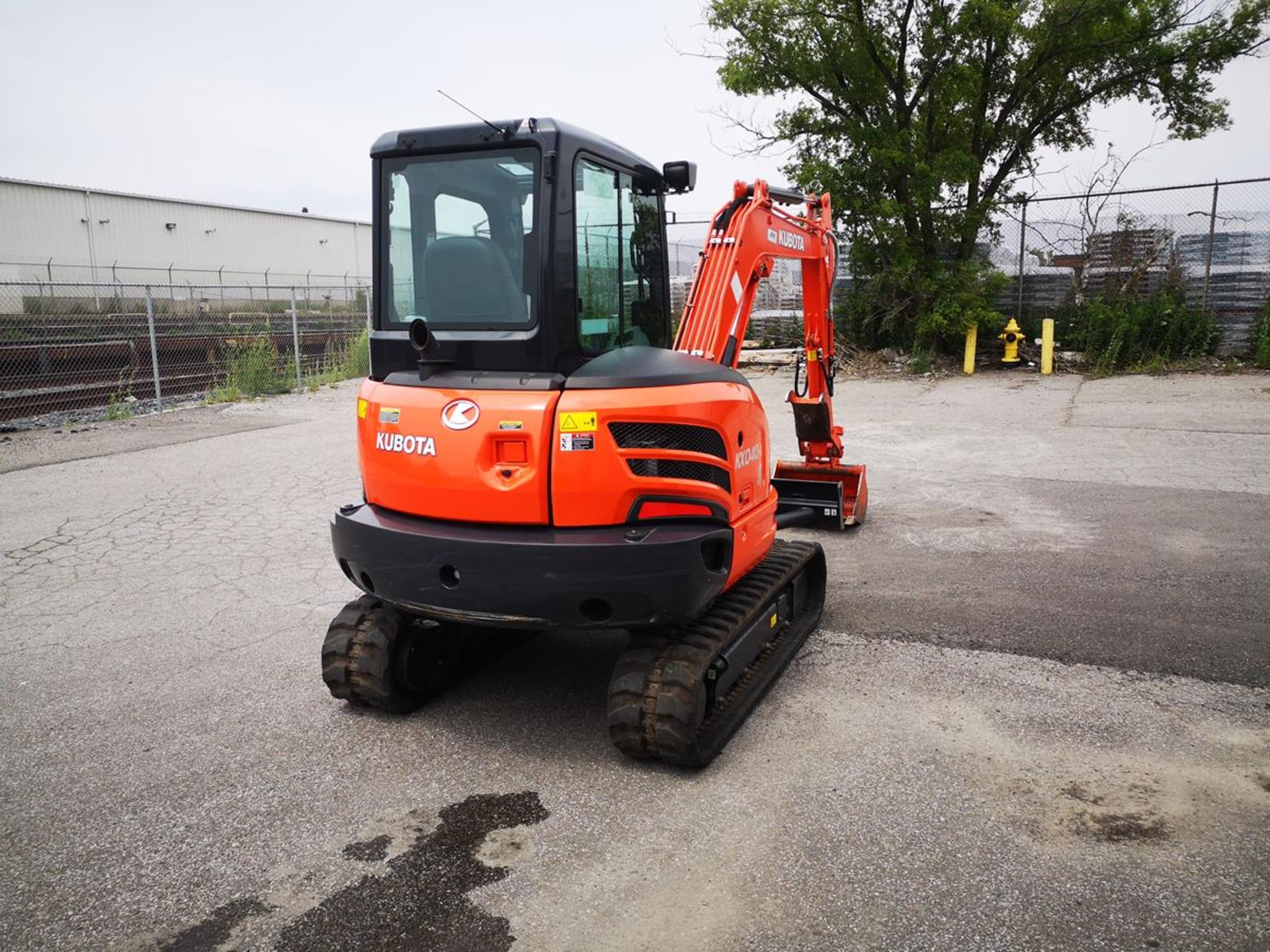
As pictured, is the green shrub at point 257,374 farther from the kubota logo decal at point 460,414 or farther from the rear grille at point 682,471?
the rear grille at point 682,471

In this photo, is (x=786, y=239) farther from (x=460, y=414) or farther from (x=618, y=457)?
(x=460, y=414)

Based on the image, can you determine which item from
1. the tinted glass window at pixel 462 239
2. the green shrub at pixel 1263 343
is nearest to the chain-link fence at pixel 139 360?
the tinted glass window at pixel 462 239

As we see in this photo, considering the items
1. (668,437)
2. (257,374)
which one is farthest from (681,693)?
(257,374)

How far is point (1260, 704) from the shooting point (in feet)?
13.7

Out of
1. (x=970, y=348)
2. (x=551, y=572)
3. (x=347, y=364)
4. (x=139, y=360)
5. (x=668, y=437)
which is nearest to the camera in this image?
(x=551, y=572)

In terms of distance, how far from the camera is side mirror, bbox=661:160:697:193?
448cm

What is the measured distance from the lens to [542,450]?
365cm

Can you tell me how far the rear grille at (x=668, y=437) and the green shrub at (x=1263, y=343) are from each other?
14.9 metres

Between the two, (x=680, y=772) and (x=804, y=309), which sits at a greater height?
(x=804, y=309)

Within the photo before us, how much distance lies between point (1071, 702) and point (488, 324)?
3.11m

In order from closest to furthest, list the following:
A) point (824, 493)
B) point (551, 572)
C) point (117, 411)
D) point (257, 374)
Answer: point (551, 572) → point (824, 493) → point (117, 411) → point (257, 374)

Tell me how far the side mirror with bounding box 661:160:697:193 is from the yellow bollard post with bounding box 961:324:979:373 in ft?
43.8

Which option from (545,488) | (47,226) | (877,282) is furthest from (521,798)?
(47,226)

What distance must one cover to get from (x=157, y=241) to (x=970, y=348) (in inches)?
1306
